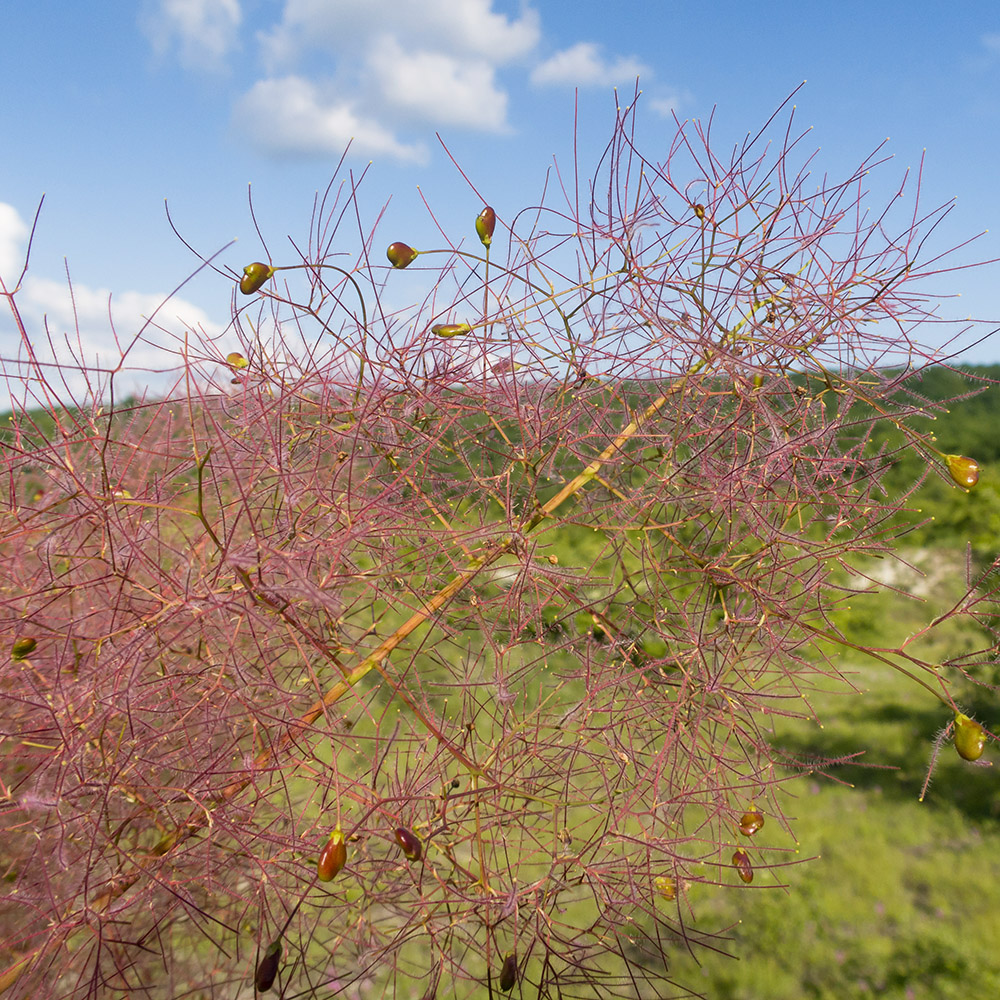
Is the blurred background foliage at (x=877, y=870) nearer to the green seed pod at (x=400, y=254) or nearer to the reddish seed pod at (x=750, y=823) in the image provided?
the reddish seed pod at (x=750, y=823)

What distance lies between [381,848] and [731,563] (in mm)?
1029

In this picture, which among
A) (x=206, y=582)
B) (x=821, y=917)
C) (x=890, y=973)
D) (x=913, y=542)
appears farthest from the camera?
(x=913, y=542)

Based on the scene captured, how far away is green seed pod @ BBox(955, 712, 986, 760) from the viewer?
130cm

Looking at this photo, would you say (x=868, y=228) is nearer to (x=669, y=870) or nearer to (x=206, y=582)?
(x=669, y=870)

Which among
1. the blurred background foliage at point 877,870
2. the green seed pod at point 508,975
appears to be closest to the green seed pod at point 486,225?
the blurred background foliage at point 877,870

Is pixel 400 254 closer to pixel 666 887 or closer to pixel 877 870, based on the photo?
pixel 666 887

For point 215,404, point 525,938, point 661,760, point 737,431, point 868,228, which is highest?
point 868,228

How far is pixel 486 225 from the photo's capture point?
1.49 meters

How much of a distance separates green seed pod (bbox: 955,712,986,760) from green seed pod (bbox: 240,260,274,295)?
4.46 ft

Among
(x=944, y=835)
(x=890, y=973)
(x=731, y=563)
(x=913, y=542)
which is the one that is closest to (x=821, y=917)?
(x=890, y=973)

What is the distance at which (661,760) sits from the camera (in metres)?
1.61

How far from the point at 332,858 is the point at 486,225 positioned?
109cm

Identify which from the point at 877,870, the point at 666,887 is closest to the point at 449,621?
the point at 666,887

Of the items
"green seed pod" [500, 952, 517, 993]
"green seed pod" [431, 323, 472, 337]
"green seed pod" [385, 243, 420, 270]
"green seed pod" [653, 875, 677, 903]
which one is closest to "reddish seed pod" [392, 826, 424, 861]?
"green seed pod" [500, 952, 517, 993]
